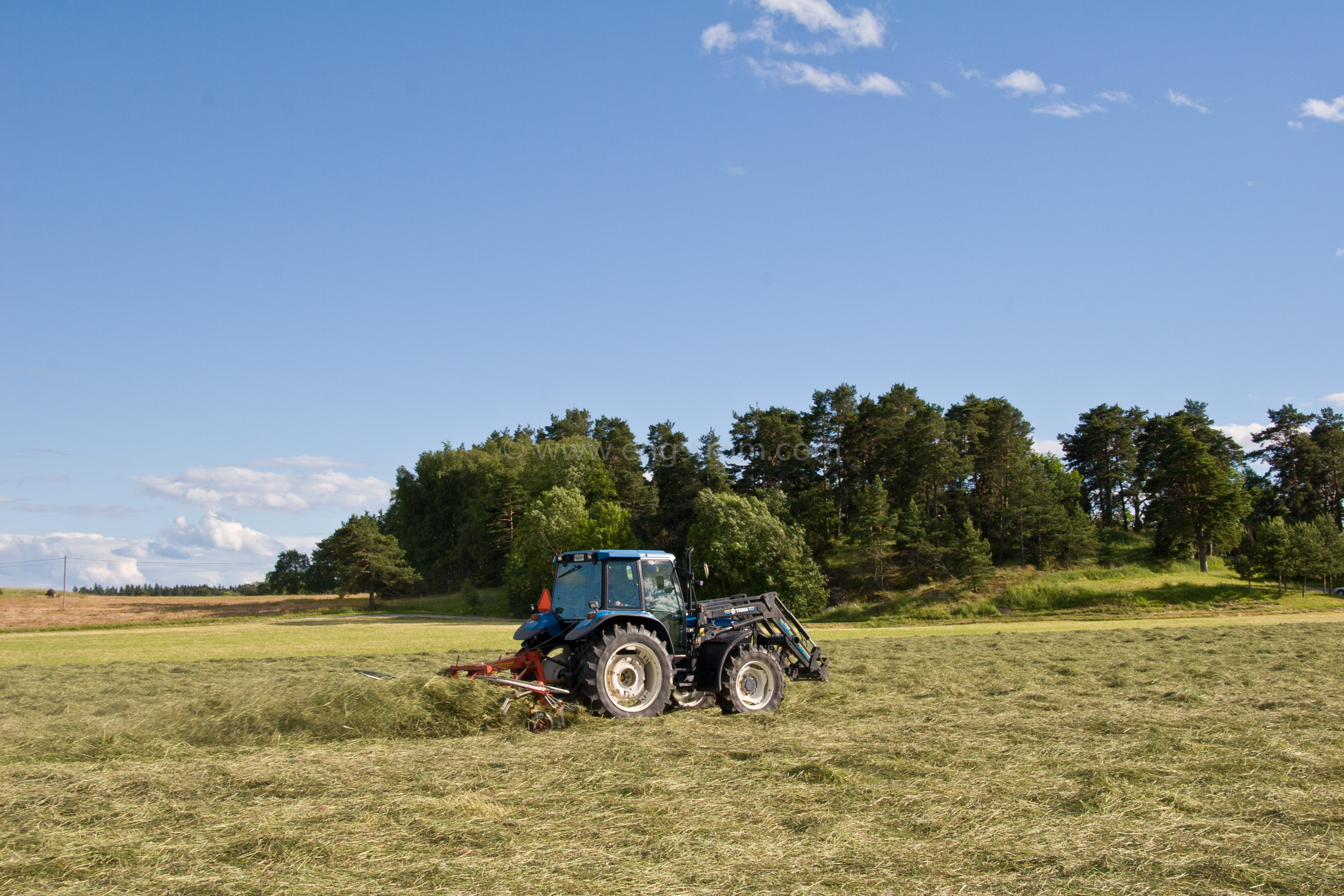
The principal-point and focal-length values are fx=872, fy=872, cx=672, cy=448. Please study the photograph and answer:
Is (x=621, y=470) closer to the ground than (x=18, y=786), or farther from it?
farther from it

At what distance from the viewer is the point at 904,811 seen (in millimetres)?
5371

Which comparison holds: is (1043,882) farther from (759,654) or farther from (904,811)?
(759,654)

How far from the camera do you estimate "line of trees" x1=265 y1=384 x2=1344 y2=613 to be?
49.1m

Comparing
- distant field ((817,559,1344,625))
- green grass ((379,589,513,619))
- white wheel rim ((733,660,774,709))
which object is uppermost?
white wheel rim ((733,660,774,709))

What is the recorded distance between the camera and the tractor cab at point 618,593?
1020 centimetres

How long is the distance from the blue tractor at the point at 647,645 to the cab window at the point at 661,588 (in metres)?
0.01

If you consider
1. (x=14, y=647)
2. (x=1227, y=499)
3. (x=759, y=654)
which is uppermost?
(x=1227, y=499)

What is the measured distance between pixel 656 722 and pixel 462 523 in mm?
69654

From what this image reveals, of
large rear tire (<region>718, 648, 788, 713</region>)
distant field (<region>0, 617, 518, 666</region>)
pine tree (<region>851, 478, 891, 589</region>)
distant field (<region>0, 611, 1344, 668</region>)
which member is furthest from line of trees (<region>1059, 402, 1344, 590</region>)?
large rear tire (<region>718, 648, 788, 713</region>)

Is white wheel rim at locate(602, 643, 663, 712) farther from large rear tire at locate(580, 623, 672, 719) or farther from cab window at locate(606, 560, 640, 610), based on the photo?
cab window at locate(606, 560, 640, 610)

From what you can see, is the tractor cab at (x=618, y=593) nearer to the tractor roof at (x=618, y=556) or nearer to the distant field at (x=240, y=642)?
the tractor roof at (x=618, y=556)

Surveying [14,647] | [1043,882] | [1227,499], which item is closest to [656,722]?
[1043,882]

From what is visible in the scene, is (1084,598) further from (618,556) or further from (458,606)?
(618,556)

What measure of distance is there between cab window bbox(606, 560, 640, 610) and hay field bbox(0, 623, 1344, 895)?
1.47 m
